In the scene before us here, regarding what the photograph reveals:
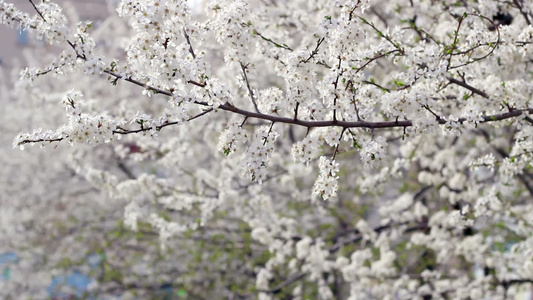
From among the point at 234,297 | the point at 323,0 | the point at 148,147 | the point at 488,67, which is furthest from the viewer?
the point at 234,297

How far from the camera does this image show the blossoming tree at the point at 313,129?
11.5 feet

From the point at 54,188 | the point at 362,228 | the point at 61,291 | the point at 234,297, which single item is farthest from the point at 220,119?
the point at 54,188

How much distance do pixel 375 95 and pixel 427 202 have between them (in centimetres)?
614

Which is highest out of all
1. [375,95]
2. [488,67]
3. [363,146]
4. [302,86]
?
[488,67]

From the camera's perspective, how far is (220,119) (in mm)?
7680

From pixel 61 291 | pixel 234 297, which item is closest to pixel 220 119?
pixel 234 297

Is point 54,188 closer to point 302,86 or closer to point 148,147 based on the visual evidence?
point 148,147

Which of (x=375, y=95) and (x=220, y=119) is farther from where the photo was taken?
(x=220, y=119)

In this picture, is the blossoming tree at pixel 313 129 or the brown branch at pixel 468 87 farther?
the brown branch at pixel 468 87

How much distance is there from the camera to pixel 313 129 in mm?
5020

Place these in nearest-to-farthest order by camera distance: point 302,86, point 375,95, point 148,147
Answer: point 302,86, point 375,95, point 148,147

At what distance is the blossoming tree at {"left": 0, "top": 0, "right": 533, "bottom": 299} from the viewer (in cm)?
350

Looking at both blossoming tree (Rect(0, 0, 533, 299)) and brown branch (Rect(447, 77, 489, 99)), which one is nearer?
blossoming tree (Rect(0, 0, 533, 299))

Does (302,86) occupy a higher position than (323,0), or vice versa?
(323,0)
